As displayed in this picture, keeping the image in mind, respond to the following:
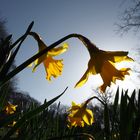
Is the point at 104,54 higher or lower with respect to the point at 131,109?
higher

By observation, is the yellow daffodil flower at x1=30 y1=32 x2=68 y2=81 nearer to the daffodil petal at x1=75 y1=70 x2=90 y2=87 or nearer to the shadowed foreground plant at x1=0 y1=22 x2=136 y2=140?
the shadowed foreground plant at x1=0 y1=22 x2=136 y2=140

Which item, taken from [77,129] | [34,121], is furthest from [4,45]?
[77,129]

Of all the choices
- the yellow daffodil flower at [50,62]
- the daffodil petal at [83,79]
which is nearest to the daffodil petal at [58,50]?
the yellow daffodil flower at [50,62]

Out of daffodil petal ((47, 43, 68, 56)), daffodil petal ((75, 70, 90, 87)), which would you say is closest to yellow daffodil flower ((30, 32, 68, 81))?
daffodil petal ((47, 43, 68, 56))

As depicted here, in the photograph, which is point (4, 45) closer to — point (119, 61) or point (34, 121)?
point (119, 61)

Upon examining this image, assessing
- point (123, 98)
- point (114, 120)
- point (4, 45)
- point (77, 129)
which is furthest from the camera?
point (77, 129)

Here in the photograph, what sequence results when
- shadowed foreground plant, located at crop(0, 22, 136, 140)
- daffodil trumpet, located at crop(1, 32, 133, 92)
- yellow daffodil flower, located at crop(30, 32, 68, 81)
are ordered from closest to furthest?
1. shadowed foreground plant, located at crop(0, 22, 136, 140)
2. daffodil trumpet, located at crop(1, 32, 133, 92)
3. yellow daffodil flower, located at crop(30, 32, 68, 81)

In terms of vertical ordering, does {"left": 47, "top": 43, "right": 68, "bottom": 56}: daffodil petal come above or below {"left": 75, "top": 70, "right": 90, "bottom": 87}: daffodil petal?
above

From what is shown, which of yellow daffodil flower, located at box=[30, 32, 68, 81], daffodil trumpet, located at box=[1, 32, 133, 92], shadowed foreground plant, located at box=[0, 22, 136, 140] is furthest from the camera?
yellow daffodil flower, located at box=[30, 32, 68, 81]
